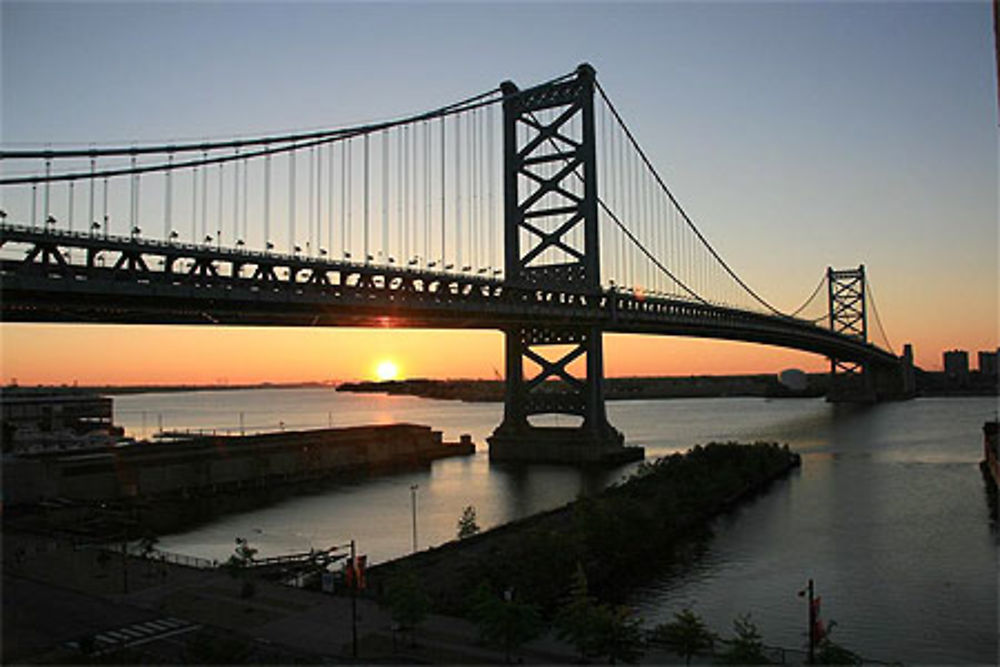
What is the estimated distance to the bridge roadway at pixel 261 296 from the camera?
25500 mm

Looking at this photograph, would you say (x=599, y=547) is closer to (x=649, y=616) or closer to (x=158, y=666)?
(x=649, y=616)

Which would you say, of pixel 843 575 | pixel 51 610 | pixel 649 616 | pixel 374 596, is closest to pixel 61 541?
pixel 51 610

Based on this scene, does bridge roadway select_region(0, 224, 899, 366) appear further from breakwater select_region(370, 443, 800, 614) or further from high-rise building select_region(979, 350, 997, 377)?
high-rise building select_region(979, 350, 997, 377)

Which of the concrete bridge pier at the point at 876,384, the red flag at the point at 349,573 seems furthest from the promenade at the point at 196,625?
the concrete bridge pier at the point at 876,384

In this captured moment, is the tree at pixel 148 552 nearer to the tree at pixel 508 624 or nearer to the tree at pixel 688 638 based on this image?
the tree at pixel 508 624

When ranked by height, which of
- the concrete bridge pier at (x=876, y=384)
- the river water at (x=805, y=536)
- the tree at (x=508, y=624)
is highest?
the concrete bridge pier at (x=876, y=384)

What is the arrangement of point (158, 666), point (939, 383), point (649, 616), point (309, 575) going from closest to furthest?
point (158, 666)
point (649, 616)
point (309, 575)
point (939, 383)

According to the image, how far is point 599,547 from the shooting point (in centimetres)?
2188

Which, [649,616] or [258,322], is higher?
[258,322]

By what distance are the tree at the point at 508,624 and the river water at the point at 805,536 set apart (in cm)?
526

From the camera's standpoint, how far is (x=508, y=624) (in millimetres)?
13281

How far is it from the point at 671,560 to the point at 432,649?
1085 cm

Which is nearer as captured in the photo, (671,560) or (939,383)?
(671,560)

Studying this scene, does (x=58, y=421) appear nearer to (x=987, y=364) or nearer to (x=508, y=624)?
(x=508, y=624)
